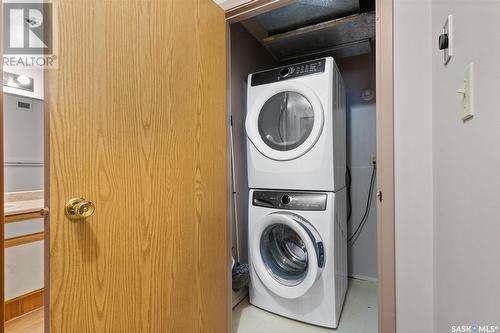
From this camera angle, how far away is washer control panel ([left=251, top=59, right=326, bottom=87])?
1.52 m

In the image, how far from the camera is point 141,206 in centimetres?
82

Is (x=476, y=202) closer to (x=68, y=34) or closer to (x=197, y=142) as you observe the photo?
(x=197, y=142)

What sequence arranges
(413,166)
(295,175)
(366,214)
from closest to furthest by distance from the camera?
(413,166), (295,175), (366,214)

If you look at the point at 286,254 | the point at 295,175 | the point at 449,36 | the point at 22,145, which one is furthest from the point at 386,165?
the point at 22,145

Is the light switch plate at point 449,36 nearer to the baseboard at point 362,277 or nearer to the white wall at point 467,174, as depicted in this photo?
the white wall at point 467,174

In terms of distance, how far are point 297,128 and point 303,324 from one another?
130 centimetres

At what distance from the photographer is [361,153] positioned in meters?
2.20

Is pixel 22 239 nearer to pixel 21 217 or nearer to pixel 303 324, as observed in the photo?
pixel 21 217

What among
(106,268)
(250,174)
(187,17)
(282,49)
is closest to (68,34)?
(187,17)

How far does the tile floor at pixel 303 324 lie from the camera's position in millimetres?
1526

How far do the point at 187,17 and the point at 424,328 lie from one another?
1.56m

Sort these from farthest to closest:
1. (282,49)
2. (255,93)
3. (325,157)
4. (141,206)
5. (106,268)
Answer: (282,49), (255,93), (325,157), (141,206), (106,268)

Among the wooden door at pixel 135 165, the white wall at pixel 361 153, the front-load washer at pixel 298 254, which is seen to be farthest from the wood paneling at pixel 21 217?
the white wall at pixel 361 153

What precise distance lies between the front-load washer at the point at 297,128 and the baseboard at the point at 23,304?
1.79 meters
